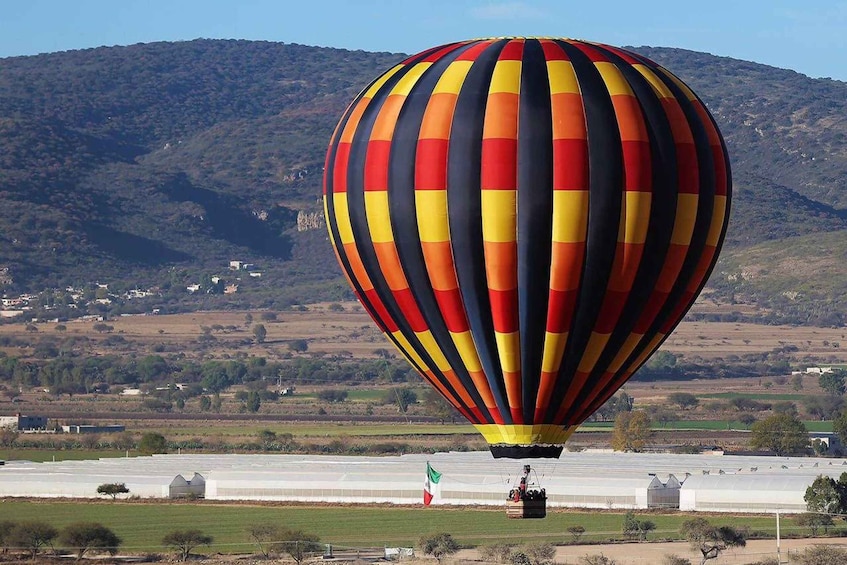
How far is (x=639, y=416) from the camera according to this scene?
390 ft

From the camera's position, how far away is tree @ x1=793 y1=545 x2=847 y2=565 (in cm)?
6022

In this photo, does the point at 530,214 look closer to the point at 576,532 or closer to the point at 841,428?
the point at 576,532

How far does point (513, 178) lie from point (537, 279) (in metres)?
2.13

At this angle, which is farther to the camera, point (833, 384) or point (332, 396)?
point (332, 396)

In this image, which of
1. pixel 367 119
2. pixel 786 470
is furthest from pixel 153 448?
pixel 367 119

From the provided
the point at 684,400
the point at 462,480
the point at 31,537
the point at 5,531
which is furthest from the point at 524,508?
the point at 684,400

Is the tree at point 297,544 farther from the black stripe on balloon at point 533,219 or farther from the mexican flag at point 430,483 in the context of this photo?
the black stripe on balloon at point 533,219

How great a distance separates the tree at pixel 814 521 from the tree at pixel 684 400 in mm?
84347

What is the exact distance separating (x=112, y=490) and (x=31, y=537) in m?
17.6

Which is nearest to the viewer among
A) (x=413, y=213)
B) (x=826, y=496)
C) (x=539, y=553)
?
(x=413, y=213)

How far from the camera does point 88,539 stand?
67.2 metres

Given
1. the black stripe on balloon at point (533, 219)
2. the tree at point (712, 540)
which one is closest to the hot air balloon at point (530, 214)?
the black stripe on balloon at point (533, 219)

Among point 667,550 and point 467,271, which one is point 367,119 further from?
point 667,550

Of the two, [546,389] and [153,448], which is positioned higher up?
[153,448]
